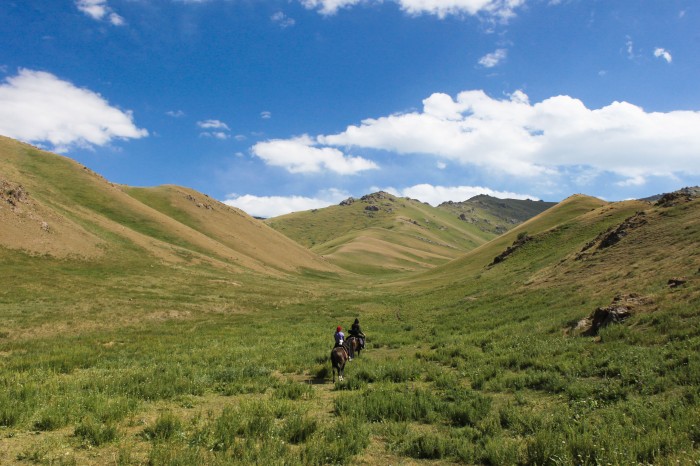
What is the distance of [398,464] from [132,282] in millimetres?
51548

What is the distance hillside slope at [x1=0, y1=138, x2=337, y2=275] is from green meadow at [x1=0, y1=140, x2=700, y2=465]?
809 inches

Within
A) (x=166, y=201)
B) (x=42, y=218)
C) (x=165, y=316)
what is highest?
(x=166, y=201)

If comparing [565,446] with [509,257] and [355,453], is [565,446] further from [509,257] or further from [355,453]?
[509,257]

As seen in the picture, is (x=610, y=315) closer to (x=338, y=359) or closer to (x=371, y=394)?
(x=371, y=394)

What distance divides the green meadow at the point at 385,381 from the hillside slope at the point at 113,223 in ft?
67.4

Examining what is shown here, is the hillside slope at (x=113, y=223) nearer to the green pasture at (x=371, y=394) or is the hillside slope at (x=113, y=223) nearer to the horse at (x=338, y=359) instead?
the green pasture at (x=371, y=394)

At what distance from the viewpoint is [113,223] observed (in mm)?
75688

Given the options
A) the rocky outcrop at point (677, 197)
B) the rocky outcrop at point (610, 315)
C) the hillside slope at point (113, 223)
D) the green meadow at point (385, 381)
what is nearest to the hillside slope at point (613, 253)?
the rocky outcrop at point (677, 197)

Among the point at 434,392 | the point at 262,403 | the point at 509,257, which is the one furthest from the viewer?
the point at 509,257

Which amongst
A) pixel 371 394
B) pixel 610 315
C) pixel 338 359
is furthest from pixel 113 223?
pixel 610 315

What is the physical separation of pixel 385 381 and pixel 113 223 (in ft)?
259

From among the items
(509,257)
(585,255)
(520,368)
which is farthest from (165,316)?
(509,257)

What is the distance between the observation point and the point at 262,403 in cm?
1161

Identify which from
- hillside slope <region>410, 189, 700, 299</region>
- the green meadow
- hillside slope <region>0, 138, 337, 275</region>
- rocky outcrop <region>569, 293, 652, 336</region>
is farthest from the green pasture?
hillside slope <region>0, 138, 337, 275</region>
